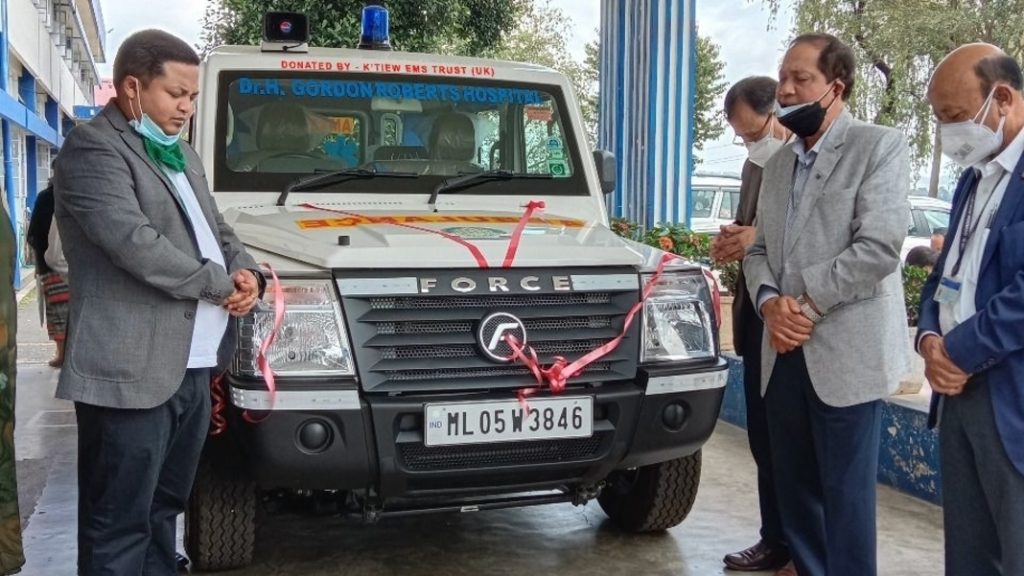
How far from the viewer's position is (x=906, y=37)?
1652 cm

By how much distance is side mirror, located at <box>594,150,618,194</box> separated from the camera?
185 inches

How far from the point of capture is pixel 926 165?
18.9 metres

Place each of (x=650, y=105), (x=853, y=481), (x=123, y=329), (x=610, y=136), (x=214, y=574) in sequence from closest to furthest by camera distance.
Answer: (x=123, y=329) < (x=853, y=481) < (x=214, y=574) < (x=650, y=105) < (x=610, y=136)

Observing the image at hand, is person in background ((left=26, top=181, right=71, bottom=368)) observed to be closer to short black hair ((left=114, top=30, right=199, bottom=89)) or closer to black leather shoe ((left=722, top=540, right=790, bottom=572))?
short black hair ((left=114, top=30, right=199, bottom=89))

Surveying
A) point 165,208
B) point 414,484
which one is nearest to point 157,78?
point 165,208

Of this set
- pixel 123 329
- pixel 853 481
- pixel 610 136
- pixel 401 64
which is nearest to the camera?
pixel 123 329

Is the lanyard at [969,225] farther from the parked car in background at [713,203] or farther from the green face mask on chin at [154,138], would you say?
the parked car in background at [713,203]

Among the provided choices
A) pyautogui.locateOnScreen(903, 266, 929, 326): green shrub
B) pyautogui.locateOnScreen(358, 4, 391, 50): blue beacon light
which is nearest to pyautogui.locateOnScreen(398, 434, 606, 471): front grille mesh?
pyautogui.locateOnScreen(358, 4, 391, 50): blue beacon light

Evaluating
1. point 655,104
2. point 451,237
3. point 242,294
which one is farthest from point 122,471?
point 655,104

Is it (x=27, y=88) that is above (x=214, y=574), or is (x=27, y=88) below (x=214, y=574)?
above

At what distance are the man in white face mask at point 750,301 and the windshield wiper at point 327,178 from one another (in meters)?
1.38

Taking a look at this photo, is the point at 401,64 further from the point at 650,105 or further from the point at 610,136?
the point at 610,136

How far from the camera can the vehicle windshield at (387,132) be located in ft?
14.0

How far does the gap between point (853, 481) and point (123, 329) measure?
6.95 feet
